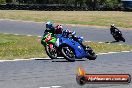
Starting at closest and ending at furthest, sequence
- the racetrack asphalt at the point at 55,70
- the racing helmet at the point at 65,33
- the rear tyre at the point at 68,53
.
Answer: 1. the racetrack asphalt at the point at 55,70
2. the rear tyre at the point at 68,53
3. the racing helmet at the point at 65,33

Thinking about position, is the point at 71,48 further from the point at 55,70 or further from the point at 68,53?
the point at 55,70

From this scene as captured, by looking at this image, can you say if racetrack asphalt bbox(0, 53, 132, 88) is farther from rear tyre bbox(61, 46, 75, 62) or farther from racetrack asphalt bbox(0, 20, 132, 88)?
rear tyre bbox(61, 46, 75, 62)

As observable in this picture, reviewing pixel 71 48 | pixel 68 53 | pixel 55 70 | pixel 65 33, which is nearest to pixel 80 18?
pixel 65 33

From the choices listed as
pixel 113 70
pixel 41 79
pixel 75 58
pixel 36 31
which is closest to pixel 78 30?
pixel 36 31

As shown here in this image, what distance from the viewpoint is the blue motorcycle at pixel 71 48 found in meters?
16.8

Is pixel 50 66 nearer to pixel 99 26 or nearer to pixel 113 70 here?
pixel 113 70

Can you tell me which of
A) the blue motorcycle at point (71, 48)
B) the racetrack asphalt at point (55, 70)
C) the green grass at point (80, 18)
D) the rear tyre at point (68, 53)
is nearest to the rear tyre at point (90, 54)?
the blue motorcycle at point (71, 48)

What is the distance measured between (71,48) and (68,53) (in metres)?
0.26

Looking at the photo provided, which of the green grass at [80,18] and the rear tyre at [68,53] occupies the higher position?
the rear tyre at [68,53]

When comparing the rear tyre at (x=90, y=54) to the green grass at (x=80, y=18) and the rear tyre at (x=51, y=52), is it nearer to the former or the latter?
the rear tyre at (x=51, y=52)

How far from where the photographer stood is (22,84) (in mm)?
11930

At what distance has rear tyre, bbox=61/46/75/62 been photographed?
16.8 meters

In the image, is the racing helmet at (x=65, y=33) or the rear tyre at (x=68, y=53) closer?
the rear tyre at (x=68, y=53)

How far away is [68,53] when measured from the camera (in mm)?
16891
